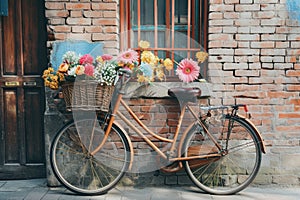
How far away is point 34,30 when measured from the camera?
5402 mm

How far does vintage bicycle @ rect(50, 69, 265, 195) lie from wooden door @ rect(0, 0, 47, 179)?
650 millimetres

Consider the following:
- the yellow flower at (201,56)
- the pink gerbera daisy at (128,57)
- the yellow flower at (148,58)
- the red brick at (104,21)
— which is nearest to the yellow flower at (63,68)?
the pink gerbera daisy at (128,57)

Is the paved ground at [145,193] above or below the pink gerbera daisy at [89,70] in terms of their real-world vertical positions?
below

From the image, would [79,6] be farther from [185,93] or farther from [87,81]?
[185,93]

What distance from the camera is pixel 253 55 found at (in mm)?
5121

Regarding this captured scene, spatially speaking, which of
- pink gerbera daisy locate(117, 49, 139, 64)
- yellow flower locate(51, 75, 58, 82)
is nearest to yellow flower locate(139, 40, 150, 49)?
pink gerbera daisy locate(117, 49, 139, 64)

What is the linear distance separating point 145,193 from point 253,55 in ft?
6.78

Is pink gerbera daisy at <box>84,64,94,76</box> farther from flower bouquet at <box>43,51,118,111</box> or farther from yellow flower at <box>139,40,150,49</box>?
yellow flower at <box>139,40,150,49</box>

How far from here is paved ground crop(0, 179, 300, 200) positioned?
484 centimetres

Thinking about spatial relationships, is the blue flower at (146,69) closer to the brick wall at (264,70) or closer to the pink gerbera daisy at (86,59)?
the pink gerbera daisy at (86,59)

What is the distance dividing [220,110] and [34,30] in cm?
251

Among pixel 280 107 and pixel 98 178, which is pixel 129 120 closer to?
pixel 98 178

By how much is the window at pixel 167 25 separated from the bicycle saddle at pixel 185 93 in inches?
15.6

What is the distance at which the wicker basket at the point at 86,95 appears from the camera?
4488 mm
